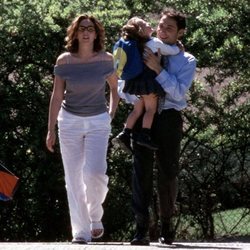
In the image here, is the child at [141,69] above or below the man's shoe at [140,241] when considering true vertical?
above

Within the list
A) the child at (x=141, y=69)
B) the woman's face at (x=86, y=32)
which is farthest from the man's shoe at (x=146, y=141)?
the woman's face at (x=86, y=32)

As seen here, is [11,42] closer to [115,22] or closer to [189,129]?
[115,22]

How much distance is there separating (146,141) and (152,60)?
60 centimetres

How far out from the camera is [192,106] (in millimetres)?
11695

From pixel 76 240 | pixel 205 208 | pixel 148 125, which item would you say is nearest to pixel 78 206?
pixel 76 240

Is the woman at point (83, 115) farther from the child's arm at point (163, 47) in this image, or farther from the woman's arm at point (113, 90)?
the child's arm at point (163, 47)

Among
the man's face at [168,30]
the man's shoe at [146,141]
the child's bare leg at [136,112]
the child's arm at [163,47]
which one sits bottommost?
the man's shoe at [146,141]

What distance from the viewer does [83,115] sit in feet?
25.2

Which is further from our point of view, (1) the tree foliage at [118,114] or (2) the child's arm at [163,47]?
(1) the tree foliage at [118,114]

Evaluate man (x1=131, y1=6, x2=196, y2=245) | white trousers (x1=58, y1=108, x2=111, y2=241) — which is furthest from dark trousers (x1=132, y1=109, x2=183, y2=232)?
white trousers (x1=58, y1=108, x2=111, y2=241)

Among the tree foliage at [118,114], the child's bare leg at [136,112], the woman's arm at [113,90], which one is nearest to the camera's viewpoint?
the child's bare leg at [136,112]

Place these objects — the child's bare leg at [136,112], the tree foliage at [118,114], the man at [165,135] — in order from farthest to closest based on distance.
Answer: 1. the tree foliage at [118,114]
2. the child's bare leg at [136,112]
3. the man at [165,135]

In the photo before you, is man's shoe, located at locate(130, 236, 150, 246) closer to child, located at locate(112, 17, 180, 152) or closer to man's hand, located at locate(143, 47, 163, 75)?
child, located at locate(112, 17, 180, 152)

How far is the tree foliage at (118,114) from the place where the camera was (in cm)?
1122
